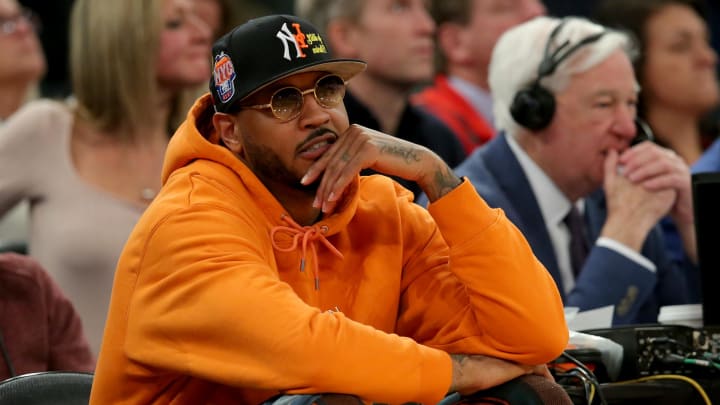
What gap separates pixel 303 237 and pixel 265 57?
36 centimetres

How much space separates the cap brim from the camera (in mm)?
2373

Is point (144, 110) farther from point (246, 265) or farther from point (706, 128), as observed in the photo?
point (706, 128)

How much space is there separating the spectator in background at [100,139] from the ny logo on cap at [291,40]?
168 centimetres

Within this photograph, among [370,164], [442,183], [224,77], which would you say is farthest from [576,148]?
[224,77]

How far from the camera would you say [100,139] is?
416cm

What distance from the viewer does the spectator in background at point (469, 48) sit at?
204 inches

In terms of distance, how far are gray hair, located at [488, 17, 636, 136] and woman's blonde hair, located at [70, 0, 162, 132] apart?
1.12 m

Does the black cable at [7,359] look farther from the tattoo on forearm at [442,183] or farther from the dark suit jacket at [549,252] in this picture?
the dark suit jacket at [549,252]

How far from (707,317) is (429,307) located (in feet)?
2.67

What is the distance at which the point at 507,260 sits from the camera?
2.54 meters

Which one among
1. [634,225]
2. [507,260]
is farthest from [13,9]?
[507,260]

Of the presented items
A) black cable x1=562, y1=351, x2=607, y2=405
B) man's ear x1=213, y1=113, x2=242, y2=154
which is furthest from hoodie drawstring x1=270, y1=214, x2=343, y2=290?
black cable x1=562, y1=351, x2=607, y2=405

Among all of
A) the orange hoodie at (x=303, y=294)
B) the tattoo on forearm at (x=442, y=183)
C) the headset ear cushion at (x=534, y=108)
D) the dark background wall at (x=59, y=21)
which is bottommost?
the dark background wall at (x=59, y=21)

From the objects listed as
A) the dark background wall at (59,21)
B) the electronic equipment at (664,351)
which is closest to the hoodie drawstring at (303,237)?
the electronic equipment at (664,351)
